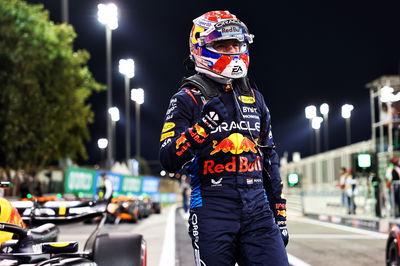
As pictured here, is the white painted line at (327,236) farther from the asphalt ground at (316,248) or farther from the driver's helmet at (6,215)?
the driver's helmet at (6,215)

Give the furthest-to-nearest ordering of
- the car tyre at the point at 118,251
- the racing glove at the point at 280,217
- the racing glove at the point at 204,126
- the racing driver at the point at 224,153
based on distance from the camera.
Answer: the car tyre at the point at 118,251 < the racing glove at the point at 280,217 < the racing driver at the point at 224,153 < the racing glove at the point at 204,126

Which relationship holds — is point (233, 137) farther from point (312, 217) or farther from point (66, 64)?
point (66, 64)

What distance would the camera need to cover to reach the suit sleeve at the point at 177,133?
3506 millimetres

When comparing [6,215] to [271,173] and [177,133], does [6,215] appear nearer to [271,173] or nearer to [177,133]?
[177,133]

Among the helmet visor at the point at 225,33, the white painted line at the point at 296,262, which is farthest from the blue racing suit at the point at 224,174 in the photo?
the white painted line at the point at 296,262

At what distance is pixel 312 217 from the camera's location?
27297 mm

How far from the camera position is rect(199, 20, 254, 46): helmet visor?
3834mm

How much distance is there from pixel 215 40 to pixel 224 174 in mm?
765

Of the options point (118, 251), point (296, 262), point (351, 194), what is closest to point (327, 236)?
point (296, 262)

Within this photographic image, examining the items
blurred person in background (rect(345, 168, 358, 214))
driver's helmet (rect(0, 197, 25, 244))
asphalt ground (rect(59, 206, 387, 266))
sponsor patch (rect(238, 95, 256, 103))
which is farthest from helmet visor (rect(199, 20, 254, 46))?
blurred person in background (rect(345, 168, 358, 214))

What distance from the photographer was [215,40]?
384cm

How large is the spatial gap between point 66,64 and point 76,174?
10.1m

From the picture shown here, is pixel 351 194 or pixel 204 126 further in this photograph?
pixel 351 194

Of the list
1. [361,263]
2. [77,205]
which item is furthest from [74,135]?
[77,205]
